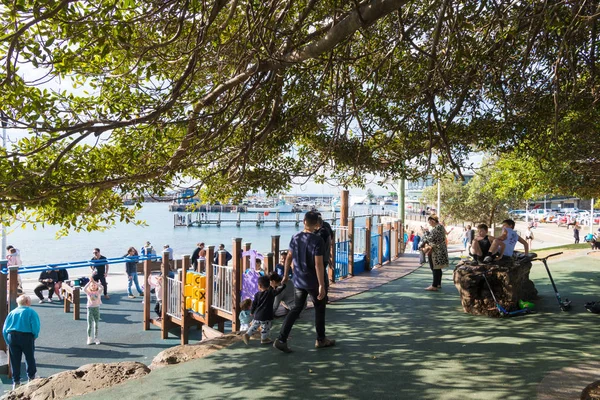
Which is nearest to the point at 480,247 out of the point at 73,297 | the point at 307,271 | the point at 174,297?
the point at 307,271

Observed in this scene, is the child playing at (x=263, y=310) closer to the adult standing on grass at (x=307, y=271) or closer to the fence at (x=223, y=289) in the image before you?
the adult standing on grass at (x=307, y=271)

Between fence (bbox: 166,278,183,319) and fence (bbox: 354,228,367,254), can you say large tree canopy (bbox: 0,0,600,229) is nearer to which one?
fence (bbox: 166,278,183,319)

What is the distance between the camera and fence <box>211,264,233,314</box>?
29.5 feet

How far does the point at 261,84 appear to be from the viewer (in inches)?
258

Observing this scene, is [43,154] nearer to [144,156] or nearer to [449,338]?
[144,156]

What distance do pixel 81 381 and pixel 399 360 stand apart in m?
3.88

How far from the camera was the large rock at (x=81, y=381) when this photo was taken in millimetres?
5336

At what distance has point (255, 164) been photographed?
8820 mm

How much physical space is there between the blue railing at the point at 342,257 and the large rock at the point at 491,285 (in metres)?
4.76

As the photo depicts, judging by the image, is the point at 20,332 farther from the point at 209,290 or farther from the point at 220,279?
the point at 220,279

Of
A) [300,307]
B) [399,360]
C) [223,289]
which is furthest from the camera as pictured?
[223,289]

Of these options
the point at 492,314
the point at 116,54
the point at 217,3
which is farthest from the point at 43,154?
the point at 492,314

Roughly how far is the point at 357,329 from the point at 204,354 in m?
2.28

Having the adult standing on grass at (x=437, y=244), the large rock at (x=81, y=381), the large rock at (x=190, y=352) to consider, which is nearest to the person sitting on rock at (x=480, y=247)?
the adult standing on grass at (x=437, y=244)
